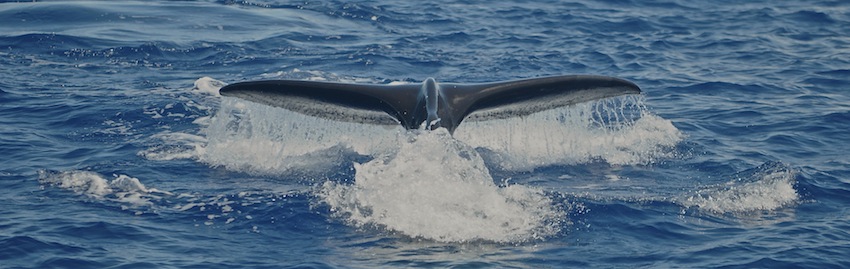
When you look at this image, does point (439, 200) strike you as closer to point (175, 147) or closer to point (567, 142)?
point (567, 142)

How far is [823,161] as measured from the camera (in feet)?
53.7

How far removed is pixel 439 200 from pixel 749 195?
385 cm

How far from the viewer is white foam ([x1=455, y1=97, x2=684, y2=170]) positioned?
16.0 m

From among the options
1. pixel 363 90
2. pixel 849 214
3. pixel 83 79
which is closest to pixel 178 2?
pixel 83 79

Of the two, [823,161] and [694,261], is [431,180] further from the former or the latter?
[823,161]

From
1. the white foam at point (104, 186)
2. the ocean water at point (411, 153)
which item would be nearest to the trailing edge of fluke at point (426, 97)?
the ocean water at point (411, 153)

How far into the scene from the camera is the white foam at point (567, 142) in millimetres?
15954

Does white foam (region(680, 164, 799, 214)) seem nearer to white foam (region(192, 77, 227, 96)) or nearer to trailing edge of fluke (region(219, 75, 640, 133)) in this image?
trailing edge of fluke (region(219, 75, 640, 133))

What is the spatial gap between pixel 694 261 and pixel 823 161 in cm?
528

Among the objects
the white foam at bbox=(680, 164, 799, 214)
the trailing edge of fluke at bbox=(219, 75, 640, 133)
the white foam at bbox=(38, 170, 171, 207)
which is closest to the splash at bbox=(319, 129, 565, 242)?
the trailing edge of fluke at bbox=(219, 75, 640, 133)

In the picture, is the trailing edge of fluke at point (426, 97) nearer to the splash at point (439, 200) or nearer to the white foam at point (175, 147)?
the splash at point (439, 200)

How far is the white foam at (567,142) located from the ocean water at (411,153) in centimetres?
5

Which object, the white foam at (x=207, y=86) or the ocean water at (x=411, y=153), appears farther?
the white foam at (x=207, y=86)

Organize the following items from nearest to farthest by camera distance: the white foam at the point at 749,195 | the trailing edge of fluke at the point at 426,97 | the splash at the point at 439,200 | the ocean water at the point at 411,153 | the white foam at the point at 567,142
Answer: the ocean water at the point at 411,153
the splash at the point at 439,200
the trailing edge of fluke at the point at 426,97
the white foam at the point at 749,195
the white foam at the point at 567,142
